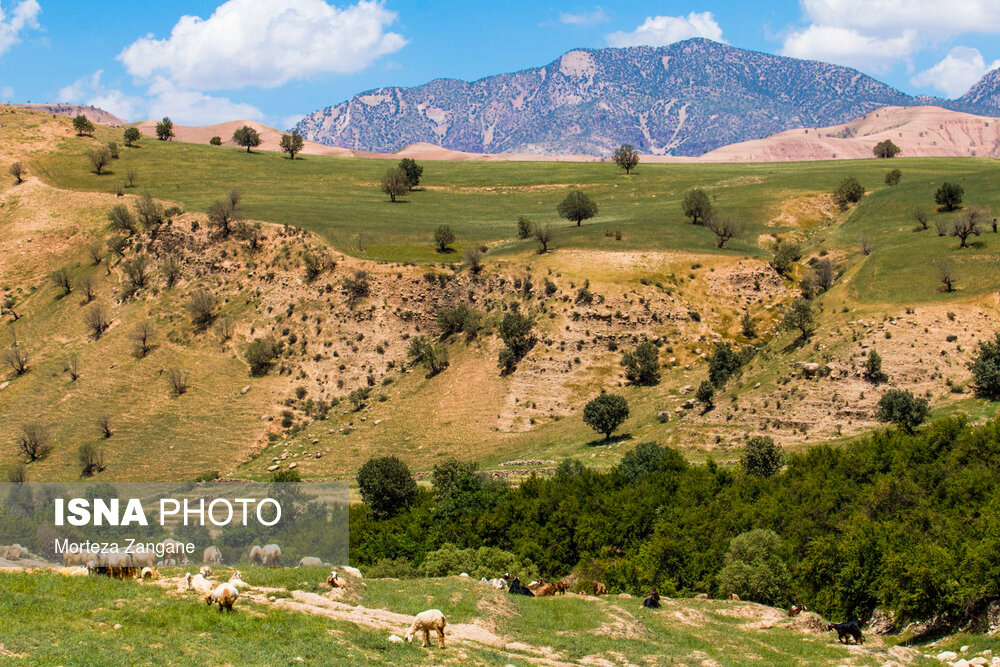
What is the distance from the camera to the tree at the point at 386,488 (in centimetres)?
5278

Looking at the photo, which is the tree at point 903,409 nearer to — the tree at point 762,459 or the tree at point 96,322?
the tree at point 762,459

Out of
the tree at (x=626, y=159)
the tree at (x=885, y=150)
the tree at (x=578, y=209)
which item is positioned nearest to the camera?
the tree at (x=578, y=209)

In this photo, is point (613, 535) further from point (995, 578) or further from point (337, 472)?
point (337, 472)

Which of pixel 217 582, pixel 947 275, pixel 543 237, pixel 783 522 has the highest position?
pixel 543 237

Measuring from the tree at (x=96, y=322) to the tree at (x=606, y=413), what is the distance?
52658 mm

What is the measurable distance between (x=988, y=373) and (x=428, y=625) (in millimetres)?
46833

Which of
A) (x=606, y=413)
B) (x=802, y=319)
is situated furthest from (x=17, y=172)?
(x=802, y=319)

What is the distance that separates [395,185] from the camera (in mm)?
124562

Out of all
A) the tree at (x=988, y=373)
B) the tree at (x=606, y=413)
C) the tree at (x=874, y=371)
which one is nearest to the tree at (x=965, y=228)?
the tree at (x=988, y=373)

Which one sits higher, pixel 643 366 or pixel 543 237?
pixel 543 237

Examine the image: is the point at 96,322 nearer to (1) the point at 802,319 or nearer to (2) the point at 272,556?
(2) the point at 272,556

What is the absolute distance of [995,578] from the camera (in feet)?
92.8

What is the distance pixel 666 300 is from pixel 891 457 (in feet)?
109

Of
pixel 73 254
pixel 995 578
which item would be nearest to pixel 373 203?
pixel 73 254
